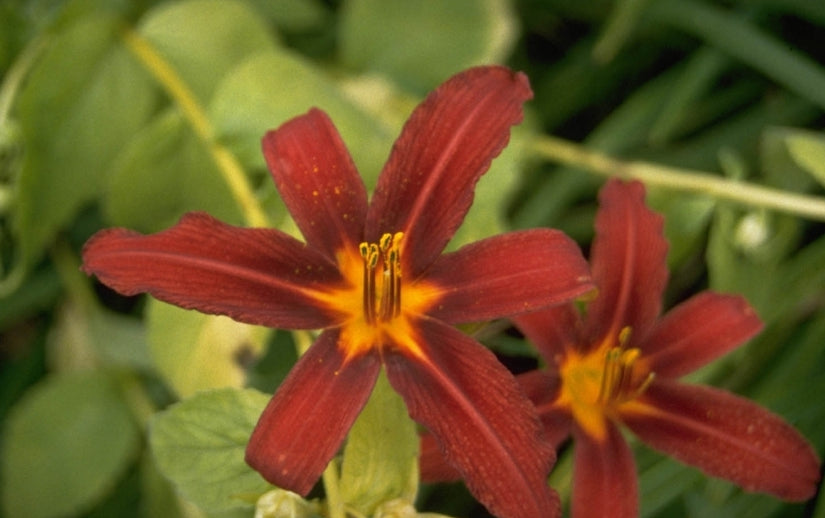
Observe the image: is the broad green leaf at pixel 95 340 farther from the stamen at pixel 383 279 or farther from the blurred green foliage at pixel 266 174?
the stamen at pixel 383 279

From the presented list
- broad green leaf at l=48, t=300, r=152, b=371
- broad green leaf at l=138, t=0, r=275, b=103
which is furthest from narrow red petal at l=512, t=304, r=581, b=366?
broad green leaf at l=48, t=300, r=152, b=371

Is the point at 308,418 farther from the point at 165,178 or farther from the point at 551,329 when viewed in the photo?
the point at 165,178

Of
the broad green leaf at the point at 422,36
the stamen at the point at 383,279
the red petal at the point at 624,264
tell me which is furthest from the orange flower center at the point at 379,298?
the broad green leaf at the point at 422,36

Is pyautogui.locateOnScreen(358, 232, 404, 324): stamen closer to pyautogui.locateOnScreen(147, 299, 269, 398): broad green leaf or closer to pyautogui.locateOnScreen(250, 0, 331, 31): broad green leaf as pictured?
pyautogui.locateOnScreen(147, 299, 269, 398): broad green leaf

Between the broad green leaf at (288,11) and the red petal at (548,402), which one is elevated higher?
the broad green leaf at (288,11)

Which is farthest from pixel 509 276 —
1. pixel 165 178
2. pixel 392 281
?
pixel 165 178
